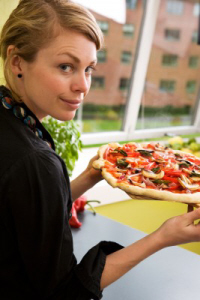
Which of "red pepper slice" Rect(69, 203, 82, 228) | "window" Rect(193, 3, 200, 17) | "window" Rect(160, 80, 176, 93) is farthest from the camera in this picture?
"window" Rect(160, 80, 176, 93)

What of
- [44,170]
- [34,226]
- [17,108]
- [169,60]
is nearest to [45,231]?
[34,226]

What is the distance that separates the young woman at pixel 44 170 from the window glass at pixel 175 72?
2608 millimetres

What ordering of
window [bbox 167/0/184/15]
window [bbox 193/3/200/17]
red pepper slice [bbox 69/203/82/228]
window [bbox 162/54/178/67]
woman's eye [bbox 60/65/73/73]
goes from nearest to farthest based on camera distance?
woman's eye [bbox 60/65/73/73], red pepper slice [bbox 69/203/82/228], window [bbox 193/3/200/17], window [bbox 167/0/184/15], window [bbox 162/54/178/67]

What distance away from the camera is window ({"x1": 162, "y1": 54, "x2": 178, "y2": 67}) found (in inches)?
233

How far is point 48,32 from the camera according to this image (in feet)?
2.97

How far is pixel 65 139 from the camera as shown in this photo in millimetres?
1542

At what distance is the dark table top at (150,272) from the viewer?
114 centimetres

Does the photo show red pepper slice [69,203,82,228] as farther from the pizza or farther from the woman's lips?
the woman's lips

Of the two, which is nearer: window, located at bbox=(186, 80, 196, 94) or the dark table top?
the dark table top

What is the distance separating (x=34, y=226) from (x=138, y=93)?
2321 millimetres

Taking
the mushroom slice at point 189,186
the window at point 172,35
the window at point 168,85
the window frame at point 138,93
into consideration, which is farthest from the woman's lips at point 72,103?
the window at point 172,35

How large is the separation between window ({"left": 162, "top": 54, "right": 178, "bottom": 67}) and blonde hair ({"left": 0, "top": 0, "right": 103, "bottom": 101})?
5035 mm

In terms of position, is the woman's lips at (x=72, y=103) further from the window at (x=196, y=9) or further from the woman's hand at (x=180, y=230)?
the window at (x=196, y=9)

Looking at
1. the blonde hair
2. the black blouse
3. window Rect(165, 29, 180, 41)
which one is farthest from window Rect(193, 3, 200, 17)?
the black blouse
